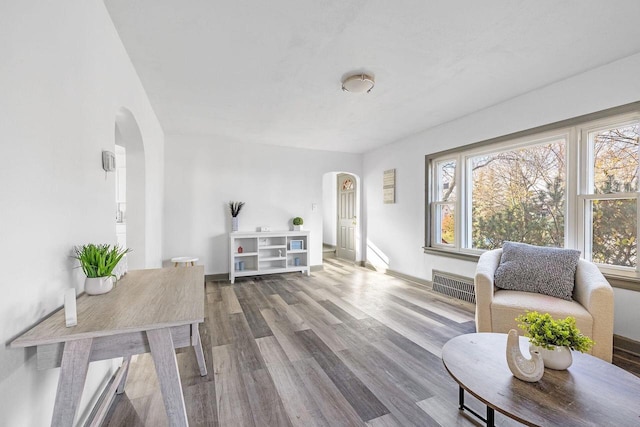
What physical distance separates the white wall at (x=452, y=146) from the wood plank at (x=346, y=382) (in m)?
2.33

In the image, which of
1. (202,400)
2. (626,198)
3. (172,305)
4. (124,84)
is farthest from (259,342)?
(626,198)

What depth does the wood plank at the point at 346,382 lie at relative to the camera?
1.59 meters

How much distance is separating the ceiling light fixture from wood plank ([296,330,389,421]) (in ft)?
7.93

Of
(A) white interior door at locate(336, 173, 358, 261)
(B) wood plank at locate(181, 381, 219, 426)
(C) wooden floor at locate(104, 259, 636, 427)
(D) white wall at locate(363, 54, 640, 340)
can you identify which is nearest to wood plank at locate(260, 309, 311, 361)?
(C) wooden floor at locate(104, 259, 636, 427)

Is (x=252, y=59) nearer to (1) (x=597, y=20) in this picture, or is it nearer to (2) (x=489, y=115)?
(1) (x=597, y=20)

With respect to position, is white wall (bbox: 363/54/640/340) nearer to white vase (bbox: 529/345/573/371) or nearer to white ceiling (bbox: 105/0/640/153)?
white ceiling (bbox: 105/0/640/153)

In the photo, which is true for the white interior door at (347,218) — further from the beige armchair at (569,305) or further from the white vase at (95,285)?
the white vase at (95,285)

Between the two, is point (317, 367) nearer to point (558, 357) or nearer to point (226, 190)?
point (558, 357)

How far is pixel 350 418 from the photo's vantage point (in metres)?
1.53

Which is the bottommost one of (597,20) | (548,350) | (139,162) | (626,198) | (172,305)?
(548,350)

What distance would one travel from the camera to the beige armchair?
75.5 inches

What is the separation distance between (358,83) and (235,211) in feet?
10.0

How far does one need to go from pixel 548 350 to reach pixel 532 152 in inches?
101

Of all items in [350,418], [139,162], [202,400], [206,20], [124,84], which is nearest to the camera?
[350,418]
